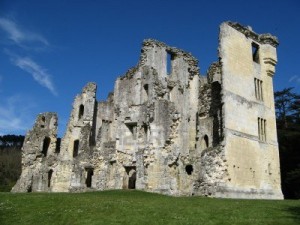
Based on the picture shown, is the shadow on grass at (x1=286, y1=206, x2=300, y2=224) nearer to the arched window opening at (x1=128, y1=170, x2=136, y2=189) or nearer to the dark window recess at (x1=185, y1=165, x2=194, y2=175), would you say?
the dark window recess at (x1=185, y1=165, x2=194, y2=175)

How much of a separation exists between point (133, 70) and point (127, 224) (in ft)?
75.9

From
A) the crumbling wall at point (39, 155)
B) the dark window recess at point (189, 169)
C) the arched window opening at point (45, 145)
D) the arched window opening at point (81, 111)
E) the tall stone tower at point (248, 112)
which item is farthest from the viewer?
the arched window opening at point (81, 111)

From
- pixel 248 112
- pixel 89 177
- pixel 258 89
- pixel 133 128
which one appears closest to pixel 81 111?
pixel 89 177

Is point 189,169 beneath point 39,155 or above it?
beneath

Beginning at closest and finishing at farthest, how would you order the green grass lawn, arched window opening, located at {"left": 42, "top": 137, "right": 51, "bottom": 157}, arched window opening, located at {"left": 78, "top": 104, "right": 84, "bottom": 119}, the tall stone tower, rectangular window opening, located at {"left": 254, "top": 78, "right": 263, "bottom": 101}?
the green grass lawn < the tall stone tower < rectangular window opening, located at {"left": 254, "top": 78, "right": 263, "bottom": 101} < arched window opening, located at {"left": 42, "top": 137, "right": 51, "bottom": 157} < arched window opening, located at {"left": 78, "top": 104, "right": 84, "bottom": 119}

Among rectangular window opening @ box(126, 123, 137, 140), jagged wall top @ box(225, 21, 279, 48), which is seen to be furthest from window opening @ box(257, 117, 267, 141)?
rectangular window opening @ box(126, 123, 137, 140)

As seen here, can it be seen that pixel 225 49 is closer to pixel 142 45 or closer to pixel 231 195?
pixel 142 45

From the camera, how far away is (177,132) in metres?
30.3

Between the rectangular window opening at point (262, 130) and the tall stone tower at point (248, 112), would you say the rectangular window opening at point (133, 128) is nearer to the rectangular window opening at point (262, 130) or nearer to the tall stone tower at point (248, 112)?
the tall stone tower at point (248, 112)

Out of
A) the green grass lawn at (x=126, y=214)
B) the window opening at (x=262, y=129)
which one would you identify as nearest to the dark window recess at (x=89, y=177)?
the window opening at (x=262, y=129)

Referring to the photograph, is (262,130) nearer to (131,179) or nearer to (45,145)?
(131,179)

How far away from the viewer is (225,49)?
29953 millimetres

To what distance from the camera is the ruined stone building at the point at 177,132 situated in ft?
93.4

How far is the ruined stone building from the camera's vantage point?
2847 centimetres
